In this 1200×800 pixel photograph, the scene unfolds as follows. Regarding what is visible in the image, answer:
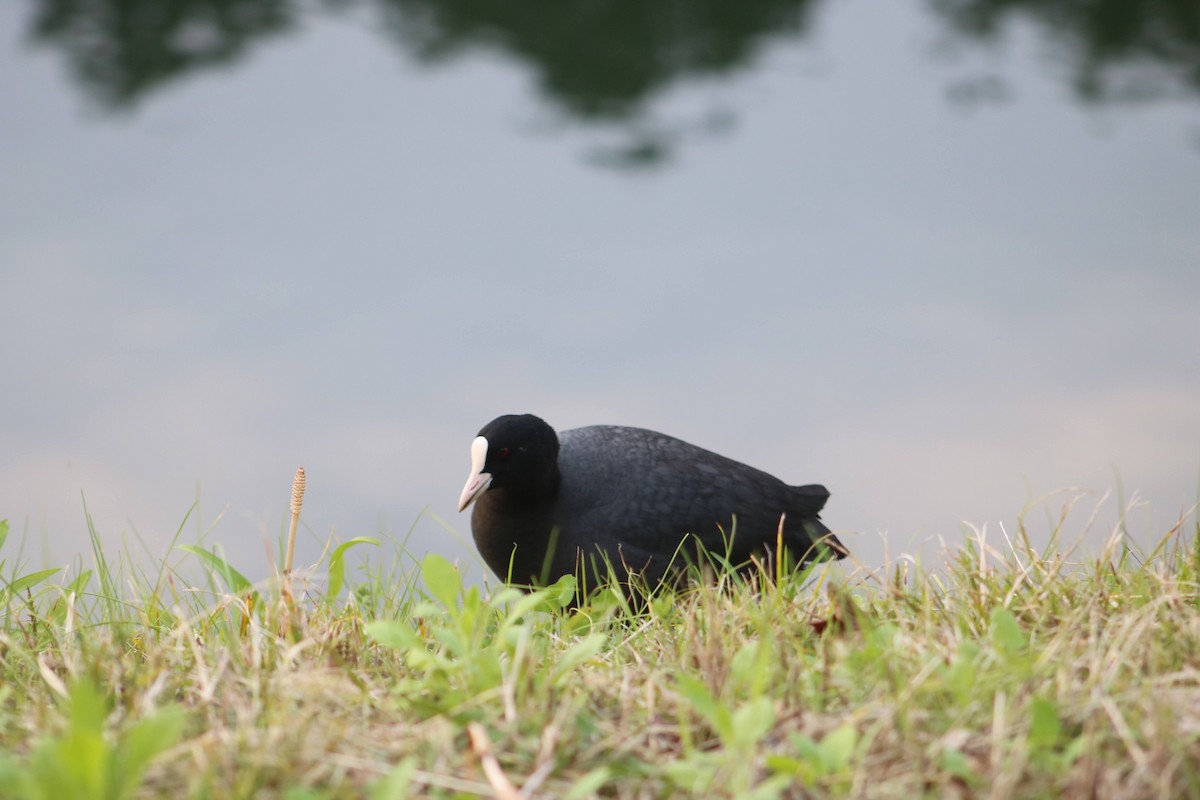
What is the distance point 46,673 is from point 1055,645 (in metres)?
2.19

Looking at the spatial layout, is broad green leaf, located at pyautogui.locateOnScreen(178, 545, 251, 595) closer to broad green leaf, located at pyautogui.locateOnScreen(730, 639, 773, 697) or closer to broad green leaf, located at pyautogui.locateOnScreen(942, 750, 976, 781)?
broad green leaf, located at pyautogui.locateOnScreen(730, 639, 773, 697)

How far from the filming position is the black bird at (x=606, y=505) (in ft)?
14.8

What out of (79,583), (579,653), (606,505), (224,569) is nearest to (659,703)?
(579,653)

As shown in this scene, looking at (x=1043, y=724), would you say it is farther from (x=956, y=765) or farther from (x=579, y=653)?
(x=579, y=653)

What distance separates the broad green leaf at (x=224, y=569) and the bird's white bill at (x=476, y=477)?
52.3 inches

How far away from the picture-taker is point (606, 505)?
4617mm

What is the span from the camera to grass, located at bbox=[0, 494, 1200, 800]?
1.83m

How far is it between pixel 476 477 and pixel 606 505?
0.57m

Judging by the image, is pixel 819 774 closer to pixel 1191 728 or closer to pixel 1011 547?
pixel 1191 728

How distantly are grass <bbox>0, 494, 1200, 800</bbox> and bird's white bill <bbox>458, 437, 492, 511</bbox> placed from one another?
56.5 inches

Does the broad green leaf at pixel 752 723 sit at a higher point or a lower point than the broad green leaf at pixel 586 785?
higher

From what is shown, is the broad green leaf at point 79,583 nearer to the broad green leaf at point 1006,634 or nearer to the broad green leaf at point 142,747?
the broad green leaf at point 142,747

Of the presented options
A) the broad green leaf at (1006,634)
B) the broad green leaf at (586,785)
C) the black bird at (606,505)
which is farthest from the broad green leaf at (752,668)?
the black bird at (606,505)

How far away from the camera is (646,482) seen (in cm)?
467
